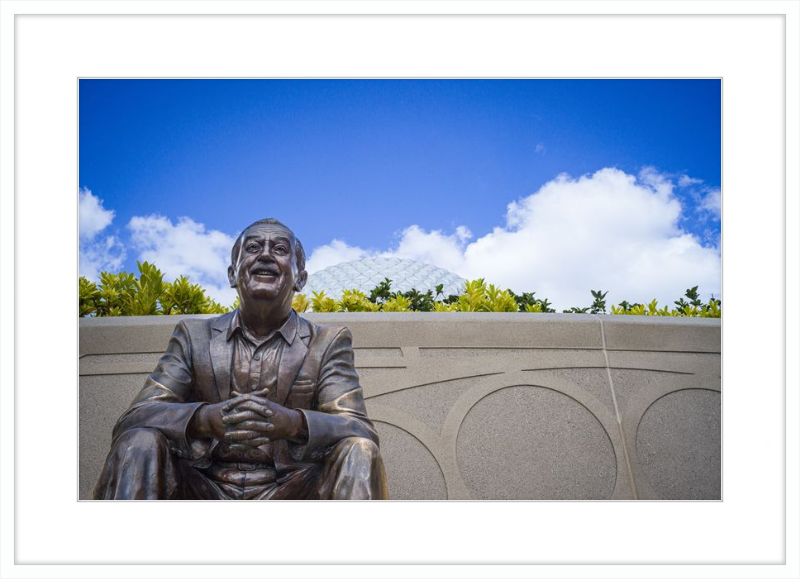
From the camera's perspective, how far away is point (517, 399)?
562cm

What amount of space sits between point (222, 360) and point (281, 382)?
276 millimetres

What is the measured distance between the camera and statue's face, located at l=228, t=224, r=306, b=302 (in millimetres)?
3066

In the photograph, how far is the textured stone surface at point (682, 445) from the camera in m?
5.55

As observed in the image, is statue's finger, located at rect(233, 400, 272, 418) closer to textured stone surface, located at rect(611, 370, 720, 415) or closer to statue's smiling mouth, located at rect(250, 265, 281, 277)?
statue's smiling mouth, located at rect(250, 265, 281, 277)

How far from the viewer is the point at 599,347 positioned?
5.81m

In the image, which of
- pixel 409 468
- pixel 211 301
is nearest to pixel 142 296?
pixel 211 301

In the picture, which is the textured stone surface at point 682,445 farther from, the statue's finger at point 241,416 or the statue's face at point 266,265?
the statue's finger at point 241,416

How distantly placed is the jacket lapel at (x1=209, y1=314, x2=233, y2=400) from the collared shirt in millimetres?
17

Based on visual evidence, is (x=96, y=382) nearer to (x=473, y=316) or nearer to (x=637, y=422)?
(x=473, y=316)

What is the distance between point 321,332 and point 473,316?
2.74 m

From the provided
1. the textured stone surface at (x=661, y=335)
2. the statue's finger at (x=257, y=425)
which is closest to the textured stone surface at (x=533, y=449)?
the textured stone surface at (x=661, y=335)

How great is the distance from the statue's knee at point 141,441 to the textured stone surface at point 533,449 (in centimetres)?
319

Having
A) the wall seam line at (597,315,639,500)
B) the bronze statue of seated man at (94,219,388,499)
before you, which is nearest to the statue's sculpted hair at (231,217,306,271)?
the bronze statue of seated man at (94,219,388,499)
